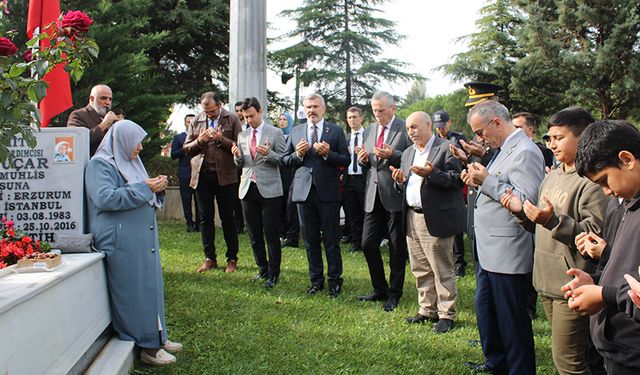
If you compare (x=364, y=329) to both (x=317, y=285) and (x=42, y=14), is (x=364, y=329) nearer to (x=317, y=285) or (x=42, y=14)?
(x=317, y=285)

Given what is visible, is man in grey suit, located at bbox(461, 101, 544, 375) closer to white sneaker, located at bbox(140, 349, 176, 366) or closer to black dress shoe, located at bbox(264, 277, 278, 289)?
white sneaker, located at bbox(140, 349, 176, 366)

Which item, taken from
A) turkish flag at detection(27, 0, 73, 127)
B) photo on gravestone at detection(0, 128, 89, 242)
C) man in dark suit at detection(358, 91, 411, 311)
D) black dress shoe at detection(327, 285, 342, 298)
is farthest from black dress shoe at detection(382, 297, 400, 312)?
turkish flag at detection(27, 0, 73, 127)

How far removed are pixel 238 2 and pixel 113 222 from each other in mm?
→ 8454

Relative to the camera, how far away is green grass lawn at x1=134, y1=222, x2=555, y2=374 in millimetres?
4477

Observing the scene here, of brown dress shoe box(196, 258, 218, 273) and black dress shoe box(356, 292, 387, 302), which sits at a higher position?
brown dress shoe box(196, 258, 218, 273)

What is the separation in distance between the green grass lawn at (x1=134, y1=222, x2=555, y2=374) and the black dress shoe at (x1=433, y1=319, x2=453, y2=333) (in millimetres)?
64

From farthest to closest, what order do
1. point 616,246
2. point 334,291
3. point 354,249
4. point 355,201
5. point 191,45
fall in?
point 191,45 → point 354,249 → point 355,201 → point 334,291 → point 616,246

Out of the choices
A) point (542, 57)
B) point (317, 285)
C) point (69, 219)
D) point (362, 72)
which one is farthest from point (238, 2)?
point (362, 72)

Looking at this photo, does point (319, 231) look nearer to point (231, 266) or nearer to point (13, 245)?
point (231, 266)

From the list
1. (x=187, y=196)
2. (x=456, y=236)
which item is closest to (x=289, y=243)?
(x=187, y=196)

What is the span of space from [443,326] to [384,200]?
1.42 m

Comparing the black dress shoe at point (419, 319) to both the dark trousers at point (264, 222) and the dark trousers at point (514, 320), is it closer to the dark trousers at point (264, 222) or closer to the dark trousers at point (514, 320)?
the dark trousers at point (514, 320)

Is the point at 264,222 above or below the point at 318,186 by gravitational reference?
below

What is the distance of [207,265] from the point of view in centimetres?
760
